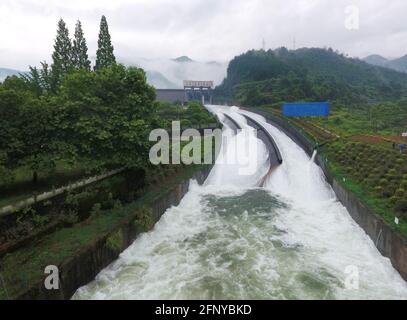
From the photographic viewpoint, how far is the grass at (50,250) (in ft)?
43.7

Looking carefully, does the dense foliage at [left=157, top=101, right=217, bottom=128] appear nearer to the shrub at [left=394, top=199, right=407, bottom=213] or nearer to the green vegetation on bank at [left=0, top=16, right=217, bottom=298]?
the green vegetation on bank at [left=0, top=16, right=217, bottom=298]

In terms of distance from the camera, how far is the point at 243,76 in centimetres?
14025

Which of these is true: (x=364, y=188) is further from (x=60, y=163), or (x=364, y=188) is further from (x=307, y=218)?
(x=60, y=163)


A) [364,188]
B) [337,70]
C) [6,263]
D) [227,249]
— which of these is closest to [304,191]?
[364,188]

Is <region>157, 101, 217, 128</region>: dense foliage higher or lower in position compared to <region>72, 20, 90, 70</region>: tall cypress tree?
lower

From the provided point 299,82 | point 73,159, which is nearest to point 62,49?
point 73,159

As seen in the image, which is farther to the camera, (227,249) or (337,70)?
(337,70)

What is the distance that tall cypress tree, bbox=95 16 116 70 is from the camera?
1753 inches

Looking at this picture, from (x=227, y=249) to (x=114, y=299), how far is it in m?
7.08

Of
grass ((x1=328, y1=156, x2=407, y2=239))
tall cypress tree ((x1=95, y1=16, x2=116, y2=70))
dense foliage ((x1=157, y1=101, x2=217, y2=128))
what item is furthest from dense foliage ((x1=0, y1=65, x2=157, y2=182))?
dense foliage ((x1=157, y1=101, x2=217, y2=128))

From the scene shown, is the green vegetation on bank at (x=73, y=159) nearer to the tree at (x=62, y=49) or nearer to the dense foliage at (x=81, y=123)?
the dense foliage at (x=81, y=123)

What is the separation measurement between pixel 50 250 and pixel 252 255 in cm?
1007

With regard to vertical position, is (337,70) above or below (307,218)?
above

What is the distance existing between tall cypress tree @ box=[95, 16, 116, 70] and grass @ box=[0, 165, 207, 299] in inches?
1116
